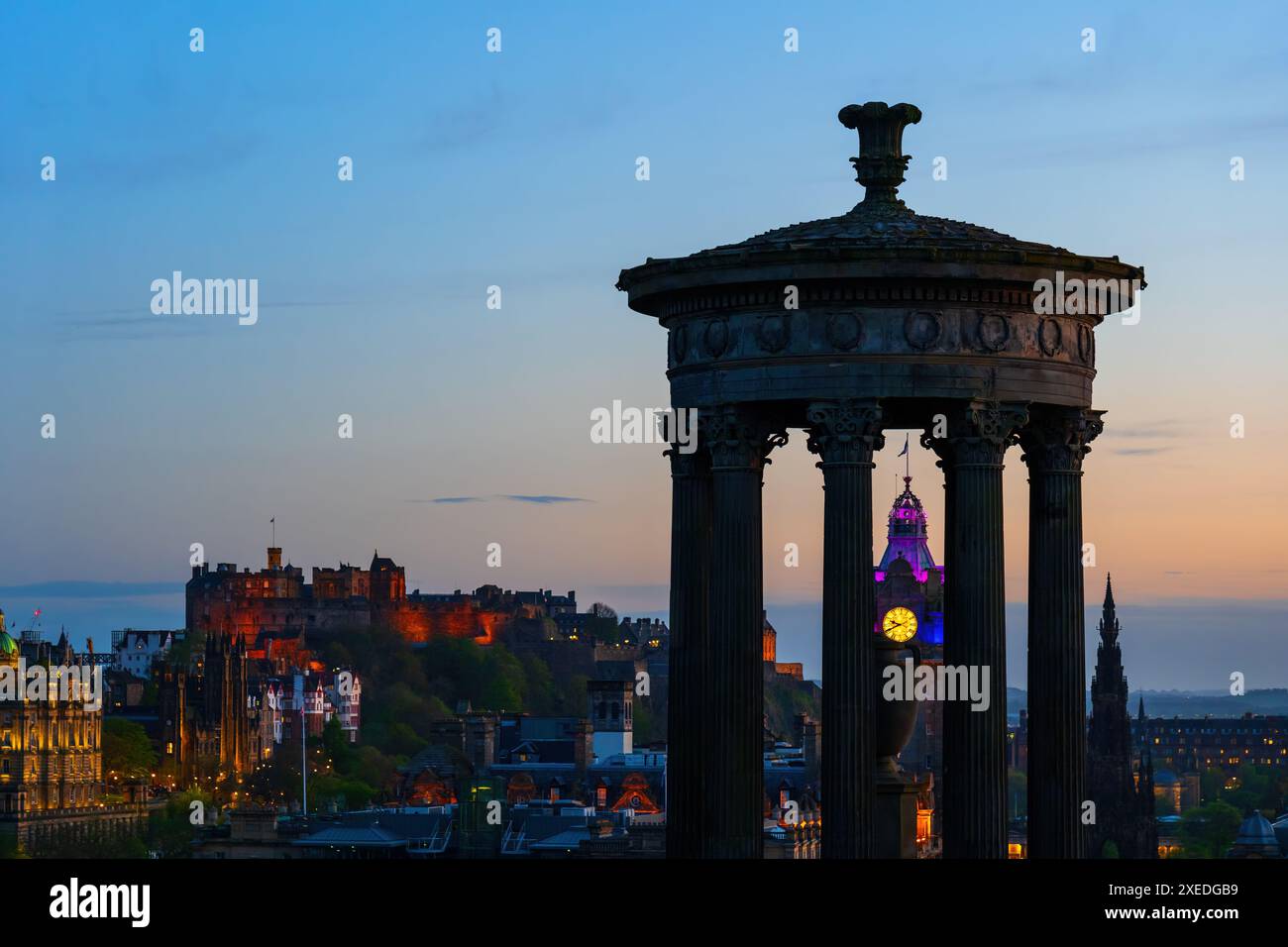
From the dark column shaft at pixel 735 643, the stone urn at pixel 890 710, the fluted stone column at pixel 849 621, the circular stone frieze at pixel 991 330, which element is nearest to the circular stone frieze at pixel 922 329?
the circular stone frieze at pixel 991 330

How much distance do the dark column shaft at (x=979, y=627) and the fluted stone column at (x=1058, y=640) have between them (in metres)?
1.15

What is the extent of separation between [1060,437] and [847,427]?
3.14 meters

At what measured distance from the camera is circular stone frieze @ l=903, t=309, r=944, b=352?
112ft

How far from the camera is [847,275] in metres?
34.0

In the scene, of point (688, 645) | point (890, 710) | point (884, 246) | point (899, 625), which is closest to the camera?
point (884, 246)

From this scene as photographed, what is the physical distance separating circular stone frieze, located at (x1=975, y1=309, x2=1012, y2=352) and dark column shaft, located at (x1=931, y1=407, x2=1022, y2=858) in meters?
0.73

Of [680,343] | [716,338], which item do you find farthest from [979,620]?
[680,343]

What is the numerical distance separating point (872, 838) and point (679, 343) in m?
6.20

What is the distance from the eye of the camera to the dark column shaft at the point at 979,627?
34562mm

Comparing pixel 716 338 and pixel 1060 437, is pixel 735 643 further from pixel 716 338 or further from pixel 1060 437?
pixel 1060 437

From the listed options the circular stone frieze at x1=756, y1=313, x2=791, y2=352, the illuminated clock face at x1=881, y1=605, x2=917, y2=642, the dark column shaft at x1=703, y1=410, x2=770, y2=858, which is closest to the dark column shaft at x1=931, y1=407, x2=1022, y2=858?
the circular stone frieze at x1=756, y1=313, x2=791, y2=352

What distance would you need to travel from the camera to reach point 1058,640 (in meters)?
35.8

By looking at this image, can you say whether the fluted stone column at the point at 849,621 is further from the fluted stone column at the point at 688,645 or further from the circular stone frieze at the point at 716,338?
the fluted stone column at the point at 688,645
